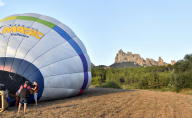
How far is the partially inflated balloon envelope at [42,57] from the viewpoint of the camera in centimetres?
764

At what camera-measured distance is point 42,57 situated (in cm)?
811

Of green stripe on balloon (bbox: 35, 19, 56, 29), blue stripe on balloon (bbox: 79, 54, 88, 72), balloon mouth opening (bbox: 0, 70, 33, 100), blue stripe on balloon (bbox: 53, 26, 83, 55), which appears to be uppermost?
green stripe on balloon (bbox: 35, 19, 56, 29)

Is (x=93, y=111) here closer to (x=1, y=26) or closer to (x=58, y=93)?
(x=58, y=93)

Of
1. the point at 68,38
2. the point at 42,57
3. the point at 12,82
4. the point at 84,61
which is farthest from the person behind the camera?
the point at 84,61

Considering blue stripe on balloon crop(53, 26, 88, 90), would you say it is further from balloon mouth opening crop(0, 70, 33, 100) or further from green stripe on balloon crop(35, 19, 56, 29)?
balloon mouth opening crop(0, 70, 33, 100)

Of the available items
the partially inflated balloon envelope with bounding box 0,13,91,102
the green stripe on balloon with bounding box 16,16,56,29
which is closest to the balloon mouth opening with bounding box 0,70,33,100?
the partially inflated balloon envelope with bounding box 0,13,91,102

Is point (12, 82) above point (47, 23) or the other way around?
the other way around

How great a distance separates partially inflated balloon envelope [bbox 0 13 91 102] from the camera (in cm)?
764

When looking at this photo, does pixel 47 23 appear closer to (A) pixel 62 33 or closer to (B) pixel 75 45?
(A) pixel 62 33

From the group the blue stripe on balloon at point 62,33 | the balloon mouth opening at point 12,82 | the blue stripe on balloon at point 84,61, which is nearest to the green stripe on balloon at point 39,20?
the blue stripe on balloon at point 62,33

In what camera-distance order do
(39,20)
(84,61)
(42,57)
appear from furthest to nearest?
(84,61) < (39,20) < (42,57)

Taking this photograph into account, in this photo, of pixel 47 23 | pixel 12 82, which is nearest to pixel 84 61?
pixel 47 23

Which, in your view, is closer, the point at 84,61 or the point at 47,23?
the point at 47,23

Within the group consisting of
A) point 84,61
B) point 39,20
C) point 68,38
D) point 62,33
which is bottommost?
point 84,61
